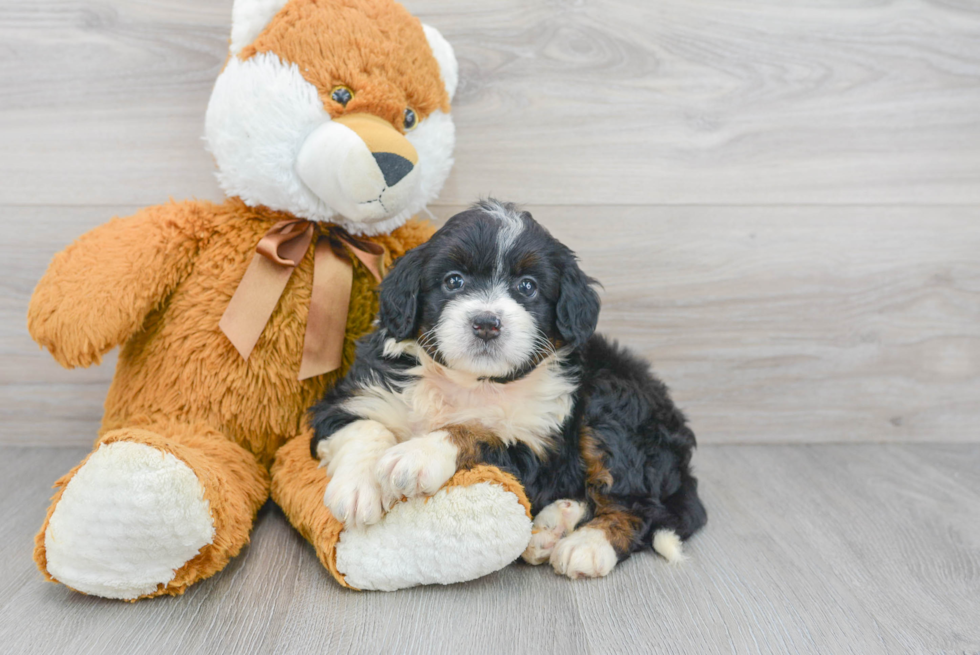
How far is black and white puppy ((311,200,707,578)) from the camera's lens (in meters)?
1.40

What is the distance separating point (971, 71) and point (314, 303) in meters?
2.12

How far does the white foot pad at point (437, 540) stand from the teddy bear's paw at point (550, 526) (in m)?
0.16

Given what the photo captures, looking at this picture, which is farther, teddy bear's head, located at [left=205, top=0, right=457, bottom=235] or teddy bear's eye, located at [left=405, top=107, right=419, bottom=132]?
Result: teddy bear's eye, located at [left=405, top=107, right=419, bottom=132]

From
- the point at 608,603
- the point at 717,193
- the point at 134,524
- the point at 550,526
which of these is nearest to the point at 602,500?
the point at 550,526

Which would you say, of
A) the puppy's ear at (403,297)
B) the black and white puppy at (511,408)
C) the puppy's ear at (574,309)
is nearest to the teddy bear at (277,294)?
the black and white puppy at (511,408)

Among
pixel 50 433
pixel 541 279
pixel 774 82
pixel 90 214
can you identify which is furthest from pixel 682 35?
pixel 50 433

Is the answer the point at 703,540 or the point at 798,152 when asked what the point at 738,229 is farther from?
the point at 703,540

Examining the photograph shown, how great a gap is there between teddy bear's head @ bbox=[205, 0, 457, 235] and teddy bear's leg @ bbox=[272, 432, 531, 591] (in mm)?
692

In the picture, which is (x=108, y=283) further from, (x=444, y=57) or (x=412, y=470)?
(x=444, y=57)

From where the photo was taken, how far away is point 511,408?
1.56 metres

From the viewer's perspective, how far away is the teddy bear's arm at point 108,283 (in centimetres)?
155

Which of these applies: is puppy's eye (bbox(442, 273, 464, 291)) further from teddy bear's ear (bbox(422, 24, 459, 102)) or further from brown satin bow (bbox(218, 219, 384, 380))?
teddy bear's ear (bbox(422, 24, 459, 102))

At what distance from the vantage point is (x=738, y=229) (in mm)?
2223

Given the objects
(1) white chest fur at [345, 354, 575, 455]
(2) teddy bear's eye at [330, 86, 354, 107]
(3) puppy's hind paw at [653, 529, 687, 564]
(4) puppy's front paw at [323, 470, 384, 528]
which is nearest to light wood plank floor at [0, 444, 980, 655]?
(3) puppy's hind paw at [653, 529, 687, 564]
